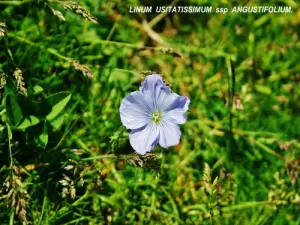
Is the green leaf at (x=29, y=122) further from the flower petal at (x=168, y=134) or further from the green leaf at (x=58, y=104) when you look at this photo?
the flower petal at (x=168, y=134)

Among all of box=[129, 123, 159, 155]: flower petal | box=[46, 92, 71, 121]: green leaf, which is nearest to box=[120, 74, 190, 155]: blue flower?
box=[129, 123, 159, 155]: flower petal

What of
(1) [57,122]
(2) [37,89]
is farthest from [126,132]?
(2) [37,89]

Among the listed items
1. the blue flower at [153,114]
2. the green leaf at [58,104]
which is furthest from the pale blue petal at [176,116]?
the green leaf at [58,104]

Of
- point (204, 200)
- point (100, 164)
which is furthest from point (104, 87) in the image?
point (204, 200)

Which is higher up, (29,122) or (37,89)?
(37,89)

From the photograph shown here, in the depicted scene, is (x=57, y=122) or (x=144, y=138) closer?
(x=144, y=138)

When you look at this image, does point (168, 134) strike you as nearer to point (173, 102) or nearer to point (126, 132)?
point (173, 102)
